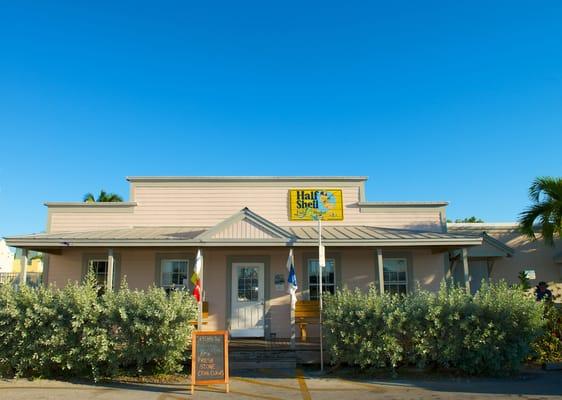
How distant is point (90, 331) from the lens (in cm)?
926

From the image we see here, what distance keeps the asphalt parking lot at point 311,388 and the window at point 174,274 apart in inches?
176

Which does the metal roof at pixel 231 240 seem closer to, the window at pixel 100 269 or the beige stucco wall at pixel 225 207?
the window at pixel 100 269

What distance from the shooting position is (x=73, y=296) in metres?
9.49

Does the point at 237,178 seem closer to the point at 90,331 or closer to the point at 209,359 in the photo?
the point at 90,331

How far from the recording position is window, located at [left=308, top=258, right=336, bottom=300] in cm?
1360

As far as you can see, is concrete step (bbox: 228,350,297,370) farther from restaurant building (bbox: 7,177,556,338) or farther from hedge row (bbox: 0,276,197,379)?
restaurant building (bbox: 7,177,556,338)

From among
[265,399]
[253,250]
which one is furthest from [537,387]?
[253,250]

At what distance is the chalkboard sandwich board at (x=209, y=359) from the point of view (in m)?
8.55

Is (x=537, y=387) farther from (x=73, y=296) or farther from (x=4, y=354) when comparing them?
(x=4, y=354)

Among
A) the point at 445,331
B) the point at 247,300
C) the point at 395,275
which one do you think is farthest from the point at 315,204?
the point at 445,331

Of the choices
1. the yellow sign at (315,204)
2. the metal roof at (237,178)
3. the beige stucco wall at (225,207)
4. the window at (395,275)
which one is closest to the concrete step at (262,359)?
the window at (395,275)

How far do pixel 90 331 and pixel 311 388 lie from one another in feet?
14.8

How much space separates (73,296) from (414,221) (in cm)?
1011

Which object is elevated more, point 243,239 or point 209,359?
point 243,239
